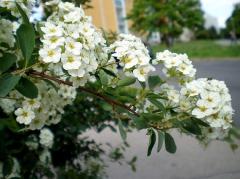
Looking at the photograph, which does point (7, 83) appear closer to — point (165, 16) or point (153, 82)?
point (153, 82)

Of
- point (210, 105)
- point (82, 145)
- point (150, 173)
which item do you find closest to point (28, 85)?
point (210, 105)

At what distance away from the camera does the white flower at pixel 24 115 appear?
139cm

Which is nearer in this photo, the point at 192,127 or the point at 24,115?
the point at 192,127

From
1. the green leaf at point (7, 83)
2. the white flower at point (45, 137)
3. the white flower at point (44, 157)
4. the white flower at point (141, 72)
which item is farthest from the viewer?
the white flower at point (44, 157)

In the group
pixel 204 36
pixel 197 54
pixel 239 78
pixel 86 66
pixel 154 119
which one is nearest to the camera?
pixel 86 66

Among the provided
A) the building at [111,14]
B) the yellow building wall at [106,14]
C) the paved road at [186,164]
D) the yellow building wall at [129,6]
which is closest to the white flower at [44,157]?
the paved road at [186,164]

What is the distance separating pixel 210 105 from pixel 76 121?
1.63m

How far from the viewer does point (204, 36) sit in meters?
42.0

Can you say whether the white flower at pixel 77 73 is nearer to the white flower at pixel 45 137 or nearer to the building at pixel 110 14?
the white flower at pixel 45 137

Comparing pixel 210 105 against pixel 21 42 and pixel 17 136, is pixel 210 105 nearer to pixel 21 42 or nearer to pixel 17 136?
pixel 21 42

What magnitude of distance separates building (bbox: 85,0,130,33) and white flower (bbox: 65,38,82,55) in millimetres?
21895

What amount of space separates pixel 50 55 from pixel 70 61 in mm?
59

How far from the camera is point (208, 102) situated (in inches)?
46.9

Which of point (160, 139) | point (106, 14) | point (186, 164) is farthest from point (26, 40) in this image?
point (106, 14)
